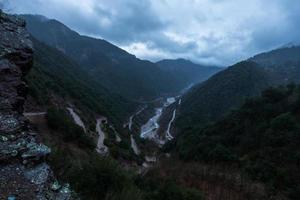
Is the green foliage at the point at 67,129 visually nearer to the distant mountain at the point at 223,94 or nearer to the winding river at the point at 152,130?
the winding river at the point at 152,130

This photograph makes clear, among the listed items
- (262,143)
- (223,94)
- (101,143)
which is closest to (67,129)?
(101,143)

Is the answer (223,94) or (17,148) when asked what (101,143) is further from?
(223,94)

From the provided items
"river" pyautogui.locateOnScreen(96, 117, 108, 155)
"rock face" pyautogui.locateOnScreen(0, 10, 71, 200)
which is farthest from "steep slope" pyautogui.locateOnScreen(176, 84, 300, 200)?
"rock face" pyautogui.locateOnScreen(0, 10, 71, 200)

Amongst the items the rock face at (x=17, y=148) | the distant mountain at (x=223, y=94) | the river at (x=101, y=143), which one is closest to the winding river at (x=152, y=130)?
the distant mountain at (x=223, y=94)

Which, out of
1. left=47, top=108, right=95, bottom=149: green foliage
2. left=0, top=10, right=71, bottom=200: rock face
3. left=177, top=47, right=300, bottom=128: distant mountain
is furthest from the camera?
left=177, top=47, right=300, bottom=128: distant mountain

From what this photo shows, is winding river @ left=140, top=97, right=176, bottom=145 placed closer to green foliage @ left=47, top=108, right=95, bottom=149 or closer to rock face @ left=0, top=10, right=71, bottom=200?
green foliage @ left=47, top=108, right=95, bottom=149

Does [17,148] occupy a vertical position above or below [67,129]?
above
